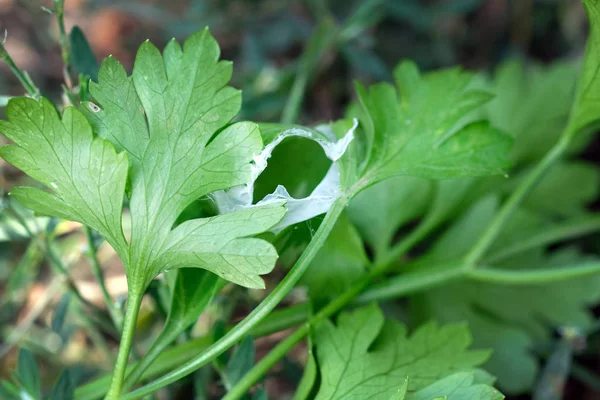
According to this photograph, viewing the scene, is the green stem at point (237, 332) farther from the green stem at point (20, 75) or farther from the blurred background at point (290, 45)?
the blurred background at point (290, 45)

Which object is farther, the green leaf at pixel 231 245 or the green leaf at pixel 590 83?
the green leaf at pixel 590 83

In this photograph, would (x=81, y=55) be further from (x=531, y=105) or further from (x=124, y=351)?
(x=531, y=105)

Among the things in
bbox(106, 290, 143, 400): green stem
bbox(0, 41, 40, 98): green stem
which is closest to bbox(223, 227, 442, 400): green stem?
bbox(106, 290, 143, 400): green stem

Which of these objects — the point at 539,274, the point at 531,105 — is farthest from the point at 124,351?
the point at 531,105

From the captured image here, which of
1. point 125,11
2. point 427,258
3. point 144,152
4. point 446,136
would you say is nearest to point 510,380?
point 427,258

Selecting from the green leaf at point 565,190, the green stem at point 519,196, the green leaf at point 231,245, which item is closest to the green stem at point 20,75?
the green leaf at point 231,245

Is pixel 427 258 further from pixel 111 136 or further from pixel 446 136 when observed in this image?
pixel 111 136

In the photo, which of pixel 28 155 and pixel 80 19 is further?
pixel 80 19
